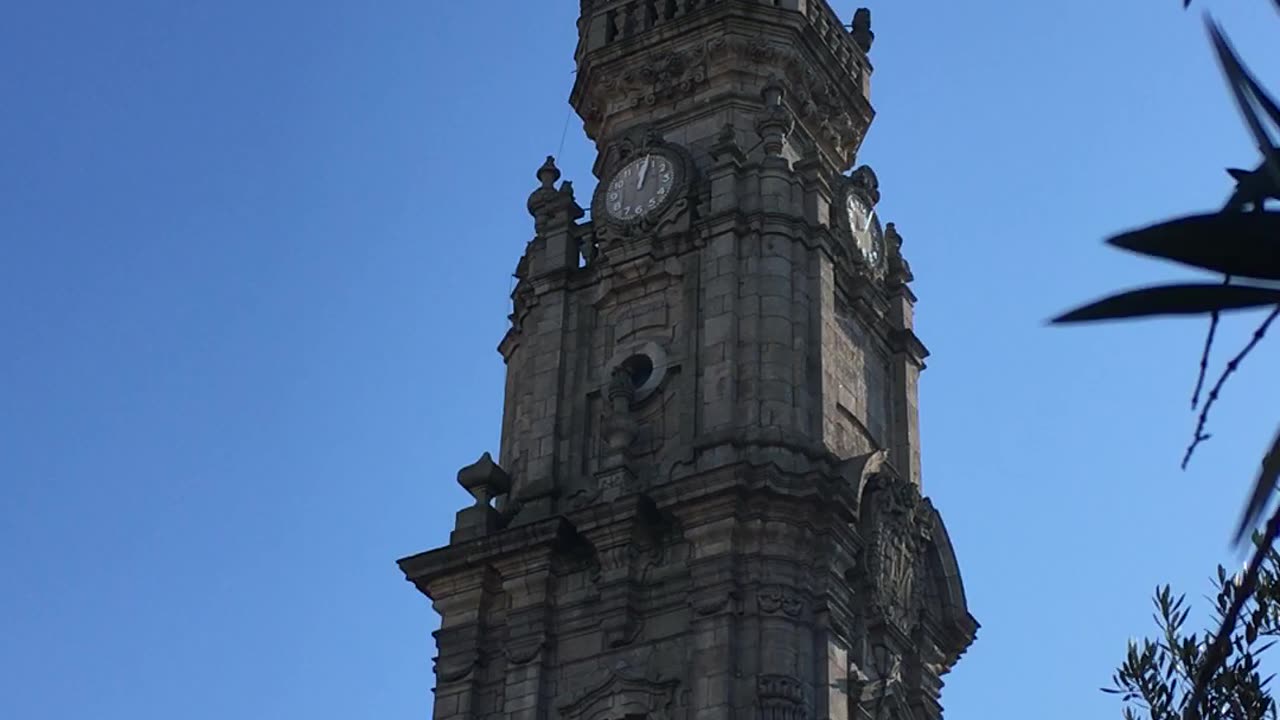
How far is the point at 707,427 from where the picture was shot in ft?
114

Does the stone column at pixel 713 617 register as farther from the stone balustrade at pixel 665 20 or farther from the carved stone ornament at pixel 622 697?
the stone balustrade at pixel 665 20

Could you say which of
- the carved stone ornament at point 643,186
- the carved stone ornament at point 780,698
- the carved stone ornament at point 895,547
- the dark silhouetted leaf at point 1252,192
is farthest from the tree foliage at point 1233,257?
the carved stone ornament at point 643,186

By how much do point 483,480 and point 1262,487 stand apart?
3032 cm

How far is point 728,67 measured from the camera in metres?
39.2

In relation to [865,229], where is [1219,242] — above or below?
below

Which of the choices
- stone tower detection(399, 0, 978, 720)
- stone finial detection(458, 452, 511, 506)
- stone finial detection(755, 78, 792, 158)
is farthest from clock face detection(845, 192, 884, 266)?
stone finial detection(458, 452, 511, 506)

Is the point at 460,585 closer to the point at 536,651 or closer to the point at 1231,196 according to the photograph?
the point at 536,651

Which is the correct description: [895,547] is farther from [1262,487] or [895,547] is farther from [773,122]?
[1262,487]

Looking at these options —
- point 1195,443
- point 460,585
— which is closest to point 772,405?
point 460,585

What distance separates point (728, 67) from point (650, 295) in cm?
486

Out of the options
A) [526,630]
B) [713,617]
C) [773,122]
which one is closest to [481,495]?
[526,630]

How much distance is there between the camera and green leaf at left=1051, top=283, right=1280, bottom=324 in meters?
6.36

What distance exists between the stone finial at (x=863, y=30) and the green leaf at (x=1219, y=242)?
36.8 meters

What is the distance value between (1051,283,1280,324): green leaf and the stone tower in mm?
25125
